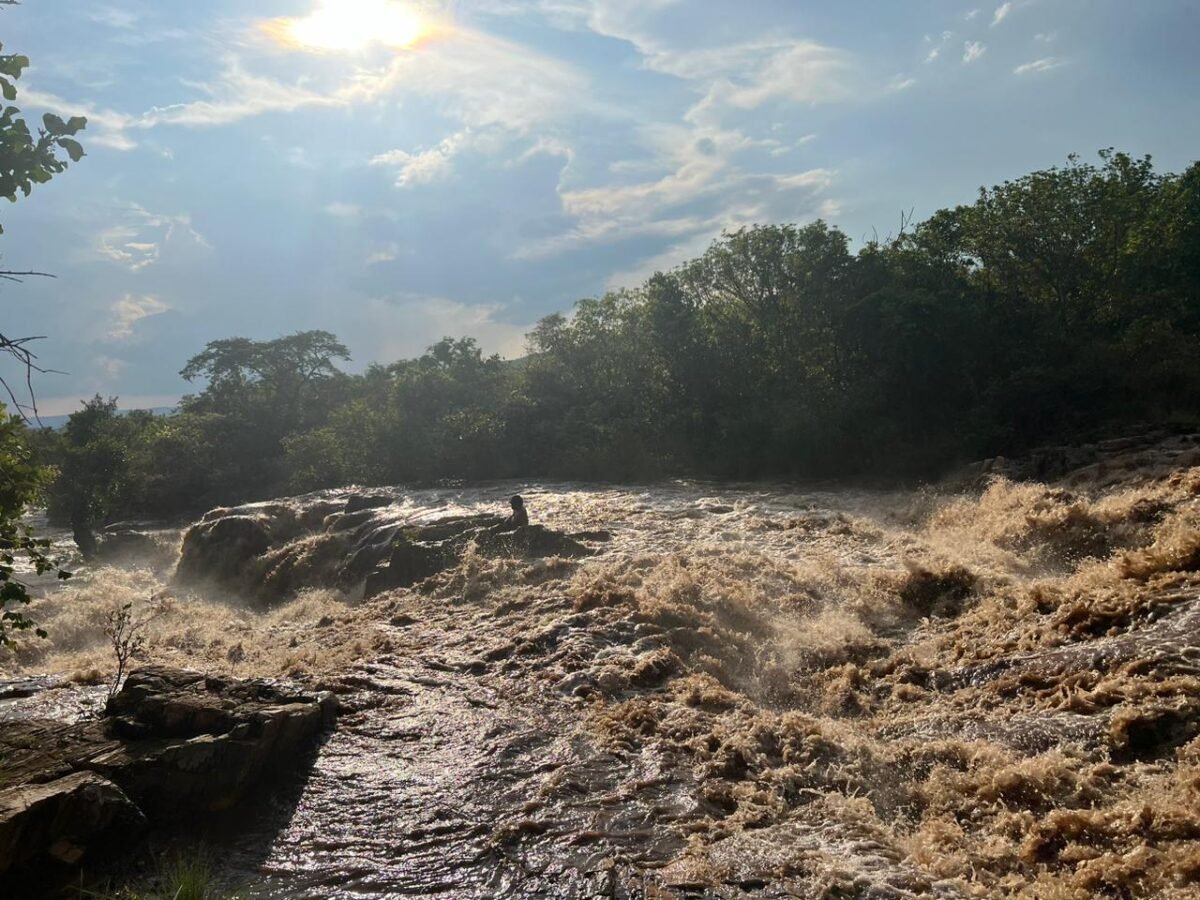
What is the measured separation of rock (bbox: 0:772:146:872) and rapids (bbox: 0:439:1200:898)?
0.80 m

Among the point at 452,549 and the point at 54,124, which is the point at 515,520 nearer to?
the point at 452,549

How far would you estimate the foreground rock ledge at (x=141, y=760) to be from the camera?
6023 millimetres

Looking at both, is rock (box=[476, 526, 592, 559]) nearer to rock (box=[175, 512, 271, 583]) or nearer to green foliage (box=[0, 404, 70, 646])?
rock (box=[175, 512, 271, 583])

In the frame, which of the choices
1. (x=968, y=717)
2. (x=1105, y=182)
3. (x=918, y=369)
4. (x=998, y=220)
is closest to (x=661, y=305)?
(x=918, y=369)

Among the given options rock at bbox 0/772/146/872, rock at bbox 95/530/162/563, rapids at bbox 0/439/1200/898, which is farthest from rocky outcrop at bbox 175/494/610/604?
rock at bbox 0/772/146/872

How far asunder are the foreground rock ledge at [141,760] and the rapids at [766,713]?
416 mm

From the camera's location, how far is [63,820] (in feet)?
20.0

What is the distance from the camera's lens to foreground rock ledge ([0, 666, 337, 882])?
19.8 ft

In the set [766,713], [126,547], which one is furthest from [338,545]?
[766,713]

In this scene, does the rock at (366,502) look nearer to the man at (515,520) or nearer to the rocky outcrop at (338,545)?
the rocky outcrop at (338,545)

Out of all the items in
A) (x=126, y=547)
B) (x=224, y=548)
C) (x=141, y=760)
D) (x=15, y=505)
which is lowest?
(x=141, y=760)

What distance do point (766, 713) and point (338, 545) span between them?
1280 centimetres

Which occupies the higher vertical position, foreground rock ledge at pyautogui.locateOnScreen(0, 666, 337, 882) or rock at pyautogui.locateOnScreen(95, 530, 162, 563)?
rock at pyautogui.locateOnScreen(95, 530, 162, 563)

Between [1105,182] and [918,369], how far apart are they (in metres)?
7.27
